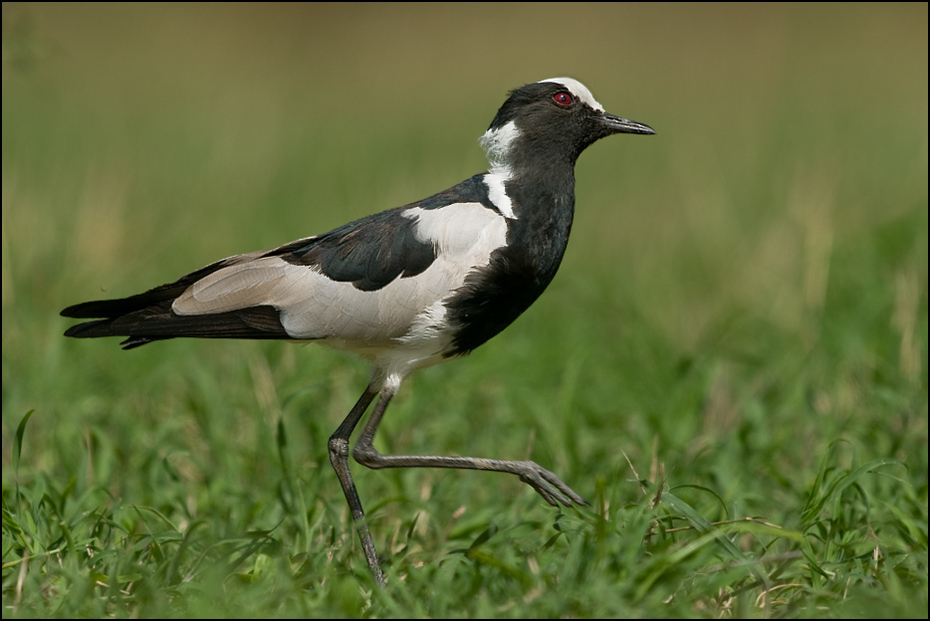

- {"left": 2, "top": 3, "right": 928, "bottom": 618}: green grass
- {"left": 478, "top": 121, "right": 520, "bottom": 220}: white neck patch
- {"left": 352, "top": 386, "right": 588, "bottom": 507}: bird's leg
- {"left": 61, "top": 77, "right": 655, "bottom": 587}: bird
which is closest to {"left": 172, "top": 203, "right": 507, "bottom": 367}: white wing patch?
{"left": 61, "top": 77, "right": 655, "bottom": 587}: bird

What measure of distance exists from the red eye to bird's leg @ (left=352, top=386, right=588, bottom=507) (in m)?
1.31

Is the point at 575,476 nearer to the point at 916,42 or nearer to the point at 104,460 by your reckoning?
the point at 104,460

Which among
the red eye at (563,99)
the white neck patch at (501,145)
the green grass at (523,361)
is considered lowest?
the green grass at (523,361)

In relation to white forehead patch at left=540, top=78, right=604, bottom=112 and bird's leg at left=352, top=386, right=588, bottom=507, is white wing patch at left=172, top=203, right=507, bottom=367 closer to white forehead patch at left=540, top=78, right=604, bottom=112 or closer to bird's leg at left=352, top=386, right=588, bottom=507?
bird's leg at left=352, top=386, right=588, bottom=507

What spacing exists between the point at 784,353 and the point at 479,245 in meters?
3.07

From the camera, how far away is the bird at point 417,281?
3758 millimetres

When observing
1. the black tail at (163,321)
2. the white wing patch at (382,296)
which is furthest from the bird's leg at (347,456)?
the black tail at (163,321)

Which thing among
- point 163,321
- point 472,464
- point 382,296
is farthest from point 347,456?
point 163,321

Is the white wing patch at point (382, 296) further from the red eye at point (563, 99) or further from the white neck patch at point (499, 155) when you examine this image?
the red eye at point (563, 99)

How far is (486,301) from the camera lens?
3.75 meters

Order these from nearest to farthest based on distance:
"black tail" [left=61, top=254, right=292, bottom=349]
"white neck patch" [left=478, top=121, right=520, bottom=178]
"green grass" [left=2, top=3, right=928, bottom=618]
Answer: "green grass" [left=2, top=3, right=928, bottom=618] < "black tail" [left=61, top=254, right=292, bottom=349] < "white neck patch" [left=478, top=121, right=520, bottom=178]

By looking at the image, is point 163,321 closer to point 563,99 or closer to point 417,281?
point 417,281

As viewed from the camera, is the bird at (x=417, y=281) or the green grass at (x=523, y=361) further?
the bird at (x=417, y=281)

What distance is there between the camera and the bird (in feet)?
12.3
